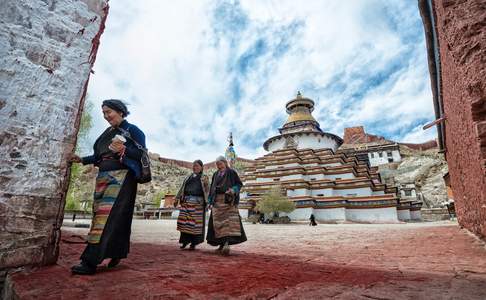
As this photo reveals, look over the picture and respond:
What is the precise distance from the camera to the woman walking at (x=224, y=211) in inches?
155

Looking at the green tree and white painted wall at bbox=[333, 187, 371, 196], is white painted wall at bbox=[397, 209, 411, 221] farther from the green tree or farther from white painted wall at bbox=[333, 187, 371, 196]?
the green tree

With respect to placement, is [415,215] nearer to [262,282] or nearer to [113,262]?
[262,282]

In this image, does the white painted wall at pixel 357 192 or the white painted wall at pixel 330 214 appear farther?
the white painted wall at pixel 357 192

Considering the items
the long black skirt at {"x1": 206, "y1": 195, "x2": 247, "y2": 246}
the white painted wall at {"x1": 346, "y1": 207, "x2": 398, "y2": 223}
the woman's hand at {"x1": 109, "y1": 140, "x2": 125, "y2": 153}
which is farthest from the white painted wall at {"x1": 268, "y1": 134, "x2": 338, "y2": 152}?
the woman's hand at {"x1": 109, "y1": 140, "x2": 125, "y2": 153}

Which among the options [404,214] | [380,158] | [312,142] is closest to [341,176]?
[404,214]

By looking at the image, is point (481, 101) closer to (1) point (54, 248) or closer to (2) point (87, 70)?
(2) point (87, 70)

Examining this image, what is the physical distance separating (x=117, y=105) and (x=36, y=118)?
706 millimetres

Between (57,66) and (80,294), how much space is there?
222 cm

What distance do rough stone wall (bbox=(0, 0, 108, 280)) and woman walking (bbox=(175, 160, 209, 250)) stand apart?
2.08 m

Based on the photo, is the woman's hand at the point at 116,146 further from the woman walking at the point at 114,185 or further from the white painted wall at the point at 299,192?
the white painted wall at the point at 299,192

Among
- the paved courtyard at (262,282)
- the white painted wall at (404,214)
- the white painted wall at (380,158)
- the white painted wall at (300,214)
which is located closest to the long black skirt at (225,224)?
the paved courtyard at (262,282)

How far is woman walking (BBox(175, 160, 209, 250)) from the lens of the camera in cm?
427

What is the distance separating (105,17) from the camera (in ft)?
10.2

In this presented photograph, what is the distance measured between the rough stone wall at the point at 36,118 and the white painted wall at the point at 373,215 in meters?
20.2
